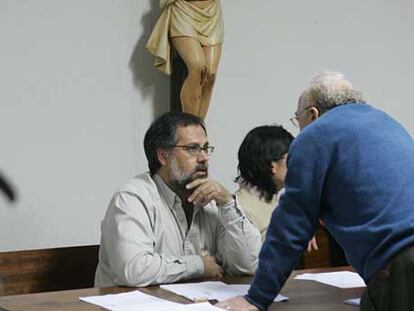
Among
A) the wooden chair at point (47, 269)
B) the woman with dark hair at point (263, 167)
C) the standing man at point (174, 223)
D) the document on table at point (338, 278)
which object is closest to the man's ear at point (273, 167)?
the woman with dark hair at point (263, 167)

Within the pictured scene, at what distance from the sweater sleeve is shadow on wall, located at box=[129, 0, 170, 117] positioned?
8.34 feet

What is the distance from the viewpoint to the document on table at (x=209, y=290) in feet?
8.70

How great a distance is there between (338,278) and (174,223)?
0.65m

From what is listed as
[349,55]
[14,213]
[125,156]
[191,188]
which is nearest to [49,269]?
[191,188]

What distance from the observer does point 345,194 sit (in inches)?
92.6

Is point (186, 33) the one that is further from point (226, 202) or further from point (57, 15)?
point (226, 202)

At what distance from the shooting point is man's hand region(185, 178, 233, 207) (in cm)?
324

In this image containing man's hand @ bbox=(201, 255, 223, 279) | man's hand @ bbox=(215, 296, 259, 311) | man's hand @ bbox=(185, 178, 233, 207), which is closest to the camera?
man's hand @ bbox=(215, 296, 259, 311)

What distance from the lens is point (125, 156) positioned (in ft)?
15.8

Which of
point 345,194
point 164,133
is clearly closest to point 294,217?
point 345,194

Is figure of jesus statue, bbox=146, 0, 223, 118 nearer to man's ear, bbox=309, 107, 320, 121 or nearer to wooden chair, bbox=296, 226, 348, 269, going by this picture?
wooden chair, bbox=296, 226, 348, 269

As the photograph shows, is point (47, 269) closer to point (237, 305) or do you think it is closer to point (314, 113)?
point (237, 305)

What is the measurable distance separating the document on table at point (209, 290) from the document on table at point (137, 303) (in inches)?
4.1

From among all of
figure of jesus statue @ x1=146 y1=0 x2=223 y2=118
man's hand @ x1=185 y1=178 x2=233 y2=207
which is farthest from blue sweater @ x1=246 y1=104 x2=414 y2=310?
figure of jesus statue @ x1=146 y1=0 x2=223 y2=118
